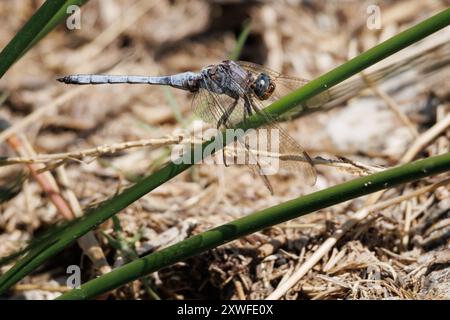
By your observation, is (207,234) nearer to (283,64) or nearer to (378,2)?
(283,64)

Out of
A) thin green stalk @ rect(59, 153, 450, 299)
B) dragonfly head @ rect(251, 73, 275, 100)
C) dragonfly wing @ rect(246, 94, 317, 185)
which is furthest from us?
dragonfly head @ rect(251, 73, 275, 100)

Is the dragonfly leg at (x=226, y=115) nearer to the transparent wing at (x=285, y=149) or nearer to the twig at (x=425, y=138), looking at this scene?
the transparent wing at (x=285, y=149)

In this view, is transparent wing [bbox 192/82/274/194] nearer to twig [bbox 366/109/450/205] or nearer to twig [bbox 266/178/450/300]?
twig [bbox 266/178/450/300]

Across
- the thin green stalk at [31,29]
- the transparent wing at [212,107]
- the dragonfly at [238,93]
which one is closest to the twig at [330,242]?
the dragonfly at [238,93]

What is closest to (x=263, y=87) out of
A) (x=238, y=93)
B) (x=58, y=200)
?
(x=238, y=93)

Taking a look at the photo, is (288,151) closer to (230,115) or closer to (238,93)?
(230,115)

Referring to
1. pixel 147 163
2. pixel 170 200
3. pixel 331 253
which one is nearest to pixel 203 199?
pixel 170 200

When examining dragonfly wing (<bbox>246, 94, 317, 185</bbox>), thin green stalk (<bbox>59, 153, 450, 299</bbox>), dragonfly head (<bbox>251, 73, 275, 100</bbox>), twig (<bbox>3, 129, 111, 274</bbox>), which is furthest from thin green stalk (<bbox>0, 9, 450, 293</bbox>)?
dragonfly head (<bbox>251, 73, 275, 100</bbox>)
